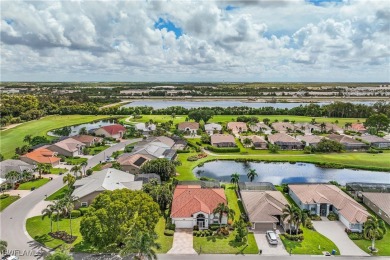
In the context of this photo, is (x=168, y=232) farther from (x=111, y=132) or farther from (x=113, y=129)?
(x=113, y=129)

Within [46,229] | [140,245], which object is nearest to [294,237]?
[140,245]

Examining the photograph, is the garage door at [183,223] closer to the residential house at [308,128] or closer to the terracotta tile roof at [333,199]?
the terracotta tile roof at [333,199]

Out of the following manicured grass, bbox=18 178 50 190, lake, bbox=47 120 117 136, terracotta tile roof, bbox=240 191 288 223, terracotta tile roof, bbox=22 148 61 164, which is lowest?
lake, bbox=47 120 117 136

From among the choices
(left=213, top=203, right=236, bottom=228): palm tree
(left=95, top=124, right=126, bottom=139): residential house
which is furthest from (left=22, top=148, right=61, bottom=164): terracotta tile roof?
(left=213, top=203, right=236, bottom=228): palm tree

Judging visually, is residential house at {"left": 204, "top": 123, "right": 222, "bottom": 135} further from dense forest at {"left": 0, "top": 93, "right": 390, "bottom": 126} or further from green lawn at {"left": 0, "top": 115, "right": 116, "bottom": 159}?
green lawn at {"left": 0, "top": 115, "right": 116, "bottom": 159}

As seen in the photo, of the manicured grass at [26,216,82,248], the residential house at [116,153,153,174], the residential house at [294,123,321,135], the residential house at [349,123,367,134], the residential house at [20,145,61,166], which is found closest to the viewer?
the manicured grass at [26,216,82,248]

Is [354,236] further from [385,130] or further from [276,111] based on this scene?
[276,111]

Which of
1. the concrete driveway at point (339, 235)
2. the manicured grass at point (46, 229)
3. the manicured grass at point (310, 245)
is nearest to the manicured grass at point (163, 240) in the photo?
the manicured grass at point (46, 229)
